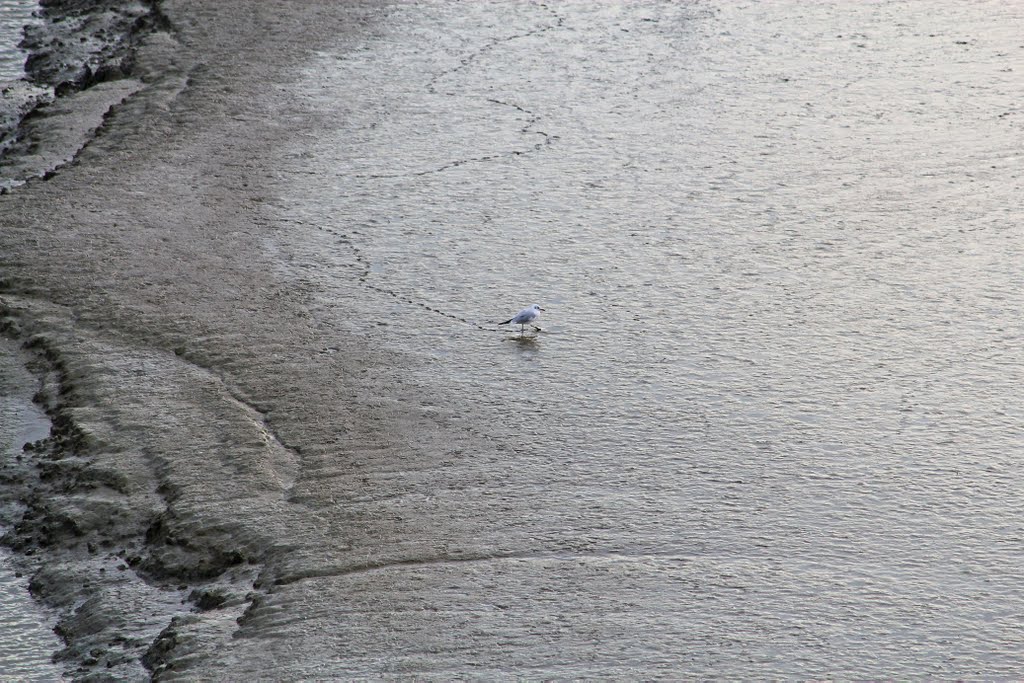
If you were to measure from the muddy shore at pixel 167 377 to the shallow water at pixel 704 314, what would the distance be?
0.38 meters

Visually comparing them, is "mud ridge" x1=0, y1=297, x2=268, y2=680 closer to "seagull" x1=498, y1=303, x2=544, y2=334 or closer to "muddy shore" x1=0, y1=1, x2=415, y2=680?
"muddy shore" x1=0, y1=1, x2=415, y2=680

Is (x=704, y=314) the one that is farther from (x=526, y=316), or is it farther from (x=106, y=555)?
(x=106, y=555)

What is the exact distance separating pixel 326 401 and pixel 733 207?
3.33 metres

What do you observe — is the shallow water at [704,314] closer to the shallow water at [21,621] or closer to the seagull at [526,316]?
the seagull at [526,316]

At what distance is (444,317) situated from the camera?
7145mm

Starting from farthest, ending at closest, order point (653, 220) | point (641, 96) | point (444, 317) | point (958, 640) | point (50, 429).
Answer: point (641, 96) → point (653, 220) → point (444, 317) → point (50, 429) → point (958, 640)

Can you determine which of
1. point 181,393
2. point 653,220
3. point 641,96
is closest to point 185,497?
point 181,393

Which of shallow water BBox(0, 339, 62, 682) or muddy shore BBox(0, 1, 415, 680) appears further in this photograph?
muddy shore BBox(0, 1, 415, 680)

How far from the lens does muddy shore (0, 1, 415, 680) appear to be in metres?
5.07

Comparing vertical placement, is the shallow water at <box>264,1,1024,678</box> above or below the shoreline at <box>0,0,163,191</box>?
above

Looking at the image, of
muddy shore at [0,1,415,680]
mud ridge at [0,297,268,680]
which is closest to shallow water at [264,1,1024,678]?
muddy shore at [0,1,415,680]

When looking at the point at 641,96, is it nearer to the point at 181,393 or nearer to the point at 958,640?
the point at 181,393

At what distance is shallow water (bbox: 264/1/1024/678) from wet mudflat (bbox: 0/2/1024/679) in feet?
0.08

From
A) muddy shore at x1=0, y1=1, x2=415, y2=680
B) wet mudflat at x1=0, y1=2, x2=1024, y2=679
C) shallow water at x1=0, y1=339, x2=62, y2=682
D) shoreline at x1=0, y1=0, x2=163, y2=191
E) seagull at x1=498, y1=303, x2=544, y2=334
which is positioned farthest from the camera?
shoreline at x1=0, y1=0, x2=163, y2=191
